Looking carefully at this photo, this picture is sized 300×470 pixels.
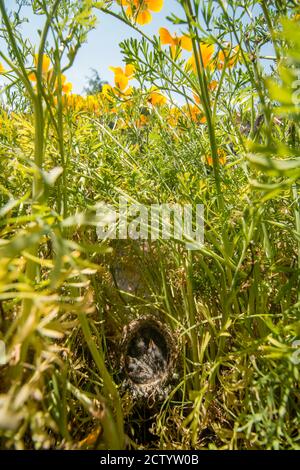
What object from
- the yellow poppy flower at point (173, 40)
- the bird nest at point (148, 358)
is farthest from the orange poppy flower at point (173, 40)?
the bird nest at point (148, 358)

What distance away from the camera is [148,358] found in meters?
0.68

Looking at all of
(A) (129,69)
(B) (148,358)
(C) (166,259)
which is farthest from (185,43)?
(B) (148,358)

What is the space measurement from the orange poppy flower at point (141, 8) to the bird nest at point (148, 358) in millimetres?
498

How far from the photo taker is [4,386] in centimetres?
39

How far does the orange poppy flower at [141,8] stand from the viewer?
2.04 ft

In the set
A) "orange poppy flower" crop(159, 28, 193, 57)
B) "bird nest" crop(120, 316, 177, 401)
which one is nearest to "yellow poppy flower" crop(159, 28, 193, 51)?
"orange poppy flower" crop(159, 28, 193, 57)

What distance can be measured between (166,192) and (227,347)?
0.31 meters

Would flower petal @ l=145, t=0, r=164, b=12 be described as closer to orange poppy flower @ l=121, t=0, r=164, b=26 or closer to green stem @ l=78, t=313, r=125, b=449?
orange poppy flower @ l=121, t=0, r=164, b=26

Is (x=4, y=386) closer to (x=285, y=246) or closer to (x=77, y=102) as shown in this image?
(x=285, y=246)

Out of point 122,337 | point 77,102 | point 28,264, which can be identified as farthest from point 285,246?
point 77,102

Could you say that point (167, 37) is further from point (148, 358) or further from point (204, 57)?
point (148, 358)

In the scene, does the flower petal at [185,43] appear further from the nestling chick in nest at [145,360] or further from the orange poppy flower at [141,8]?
the nestling chick in nest at [145,360]

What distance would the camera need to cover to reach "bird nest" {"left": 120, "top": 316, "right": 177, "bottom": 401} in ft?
1.96

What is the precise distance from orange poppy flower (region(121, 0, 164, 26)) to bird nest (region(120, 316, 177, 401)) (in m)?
0.50
